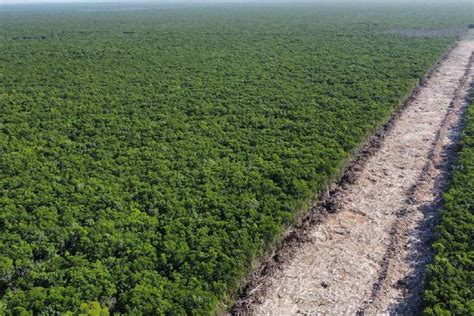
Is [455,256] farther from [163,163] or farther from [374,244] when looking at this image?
[163,163]

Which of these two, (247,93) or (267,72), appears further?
(267,72)

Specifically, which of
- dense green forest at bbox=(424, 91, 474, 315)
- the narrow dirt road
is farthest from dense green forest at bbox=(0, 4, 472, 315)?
the narrow dirt road

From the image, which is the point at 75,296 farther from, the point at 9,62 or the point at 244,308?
the point at 9,62

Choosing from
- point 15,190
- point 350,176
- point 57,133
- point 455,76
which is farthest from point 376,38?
point 15,190

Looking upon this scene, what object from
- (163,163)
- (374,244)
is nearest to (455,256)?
(374,244)

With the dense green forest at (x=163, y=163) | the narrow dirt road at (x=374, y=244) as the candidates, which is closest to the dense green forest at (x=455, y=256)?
the narrow dirt road at (x=374, y=244)

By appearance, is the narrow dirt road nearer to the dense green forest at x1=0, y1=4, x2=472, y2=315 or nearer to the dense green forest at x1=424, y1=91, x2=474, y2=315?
the dense green forest at x1=424, y1=91, x2=474, y2=315
